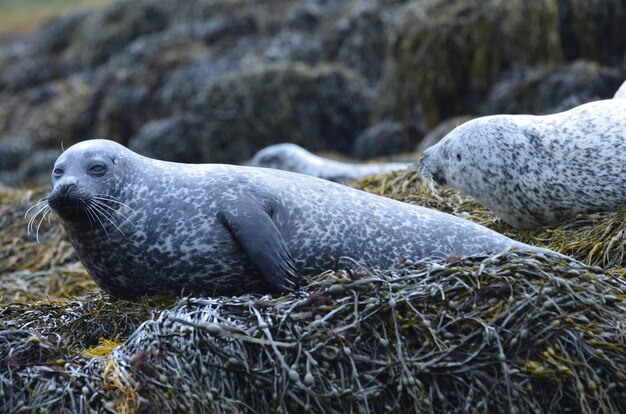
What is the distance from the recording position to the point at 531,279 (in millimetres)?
3910

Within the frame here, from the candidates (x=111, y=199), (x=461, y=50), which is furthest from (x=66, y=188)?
(x=461, y=50)

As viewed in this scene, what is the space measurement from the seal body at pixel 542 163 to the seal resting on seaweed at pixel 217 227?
1.96 ft

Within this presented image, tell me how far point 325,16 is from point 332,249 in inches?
474

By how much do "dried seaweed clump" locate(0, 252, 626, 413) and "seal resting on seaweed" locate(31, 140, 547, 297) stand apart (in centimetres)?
57

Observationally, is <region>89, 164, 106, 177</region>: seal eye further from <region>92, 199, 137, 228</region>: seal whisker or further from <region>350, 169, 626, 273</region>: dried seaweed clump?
<region>350, 169, 626, 273</region>: dried seaweed clump

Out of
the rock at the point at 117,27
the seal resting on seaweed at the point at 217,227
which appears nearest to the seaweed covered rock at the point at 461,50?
the seal resting on seaweed at the point at 217,227

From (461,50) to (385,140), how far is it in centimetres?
147

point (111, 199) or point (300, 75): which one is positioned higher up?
point (111, 199)

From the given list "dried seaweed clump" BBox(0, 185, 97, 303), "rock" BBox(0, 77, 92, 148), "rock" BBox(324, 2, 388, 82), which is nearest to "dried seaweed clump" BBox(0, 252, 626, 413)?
"dried seaweed clump" BBox(0, 185, 97, 303)

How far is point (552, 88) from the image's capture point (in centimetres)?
1039

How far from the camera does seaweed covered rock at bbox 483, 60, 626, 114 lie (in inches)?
392

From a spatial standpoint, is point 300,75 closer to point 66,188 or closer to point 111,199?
point 111,199

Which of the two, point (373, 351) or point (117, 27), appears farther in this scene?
point (117, 27)

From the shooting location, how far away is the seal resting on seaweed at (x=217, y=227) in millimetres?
4500
